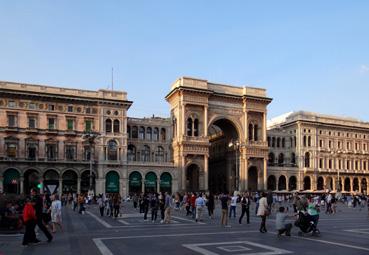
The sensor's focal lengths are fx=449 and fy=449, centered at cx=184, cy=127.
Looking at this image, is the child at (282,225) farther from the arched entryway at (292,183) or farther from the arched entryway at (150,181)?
the arched entryway at (292,183)

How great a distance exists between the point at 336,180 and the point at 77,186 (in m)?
58.7

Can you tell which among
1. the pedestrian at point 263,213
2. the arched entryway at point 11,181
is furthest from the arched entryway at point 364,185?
the pedestrian at point 263,213

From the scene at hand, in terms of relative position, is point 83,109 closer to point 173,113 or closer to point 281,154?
point 173,113

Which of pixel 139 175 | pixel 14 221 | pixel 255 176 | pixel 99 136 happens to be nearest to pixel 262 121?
pixel 255 176

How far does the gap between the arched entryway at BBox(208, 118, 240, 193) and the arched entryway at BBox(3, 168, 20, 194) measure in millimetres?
34550

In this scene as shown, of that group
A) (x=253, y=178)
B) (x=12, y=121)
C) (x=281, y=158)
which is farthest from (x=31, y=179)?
(x=281, y=158)

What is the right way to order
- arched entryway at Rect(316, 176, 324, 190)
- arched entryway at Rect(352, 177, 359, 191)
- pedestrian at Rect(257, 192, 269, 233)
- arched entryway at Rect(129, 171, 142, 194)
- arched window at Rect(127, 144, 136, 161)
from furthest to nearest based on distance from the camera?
arched entryway at Rect(352, 177, 359, 191) < arched entryway at Rect(316, 176, 324, 190) < arched window at Rect(127, 144, 136, 161) < arched entryway at Rect(129, 171, 142, 194) < pedestrian at Rect(257, 192, 269, 233)

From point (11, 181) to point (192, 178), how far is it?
3316cm

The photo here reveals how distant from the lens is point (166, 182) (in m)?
74.9

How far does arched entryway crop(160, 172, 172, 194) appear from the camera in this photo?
74.6 metres

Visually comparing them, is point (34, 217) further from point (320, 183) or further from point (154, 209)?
point (320, 183)

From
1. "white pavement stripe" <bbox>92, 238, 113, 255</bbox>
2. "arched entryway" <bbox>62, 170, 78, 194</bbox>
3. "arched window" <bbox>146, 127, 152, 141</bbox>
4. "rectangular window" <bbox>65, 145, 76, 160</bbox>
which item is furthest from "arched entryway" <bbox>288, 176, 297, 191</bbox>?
"white pavement stripe" <bbox>92, 238, 113, 255</bbox>

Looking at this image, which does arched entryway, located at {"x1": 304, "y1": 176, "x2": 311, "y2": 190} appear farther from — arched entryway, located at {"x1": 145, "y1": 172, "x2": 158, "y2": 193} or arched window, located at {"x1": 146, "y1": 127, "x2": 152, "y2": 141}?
arched entryway, located at {"x1": 145, "y1": 172, "x2": 158, "y2": 193}

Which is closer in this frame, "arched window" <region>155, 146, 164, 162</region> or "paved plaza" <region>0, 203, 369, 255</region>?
"paved plaza" <region>0, 203, 369, 255</region>
